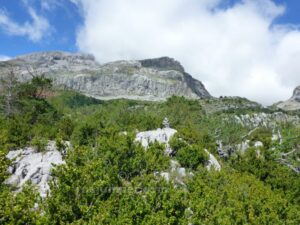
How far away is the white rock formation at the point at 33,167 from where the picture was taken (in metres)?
61.0

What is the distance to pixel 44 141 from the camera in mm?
71312

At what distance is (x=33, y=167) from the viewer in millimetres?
64062

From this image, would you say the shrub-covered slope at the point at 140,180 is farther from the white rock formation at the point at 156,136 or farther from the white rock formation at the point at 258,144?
the white rock formation at the point at 156,136

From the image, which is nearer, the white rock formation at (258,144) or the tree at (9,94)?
the tree at (9,94)

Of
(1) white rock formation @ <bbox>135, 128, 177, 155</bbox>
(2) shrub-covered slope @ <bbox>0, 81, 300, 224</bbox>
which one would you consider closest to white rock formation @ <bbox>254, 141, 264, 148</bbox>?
(2) shrub-covered slope @ <bbox>0, 81, 300, 224</bbox>

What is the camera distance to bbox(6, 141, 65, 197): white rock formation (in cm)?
6097

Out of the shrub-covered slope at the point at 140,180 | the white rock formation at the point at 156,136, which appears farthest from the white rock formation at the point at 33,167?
the white rock formation at the point at 156,136

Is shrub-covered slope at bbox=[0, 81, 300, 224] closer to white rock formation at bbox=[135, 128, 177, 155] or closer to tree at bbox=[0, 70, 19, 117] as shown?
tree at bbox=[0, 70, 19, 117]

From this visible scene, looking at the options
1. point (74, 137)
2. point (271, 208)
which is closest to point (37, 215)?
point (271, 208)

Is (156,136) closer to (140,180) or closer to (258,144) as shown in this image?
(140,180)

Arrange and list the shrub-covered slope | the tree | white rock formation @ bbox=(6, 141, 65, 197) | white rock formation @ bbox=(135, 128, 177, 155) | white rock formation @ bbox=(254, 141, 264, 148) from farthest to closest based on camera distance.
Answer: white rock formation @ bbox=(254, 141, 264, 148), the tree, white rock formation @ bbox=(135, 128, 177, 155), white rock formation @ bbox=(6, 141, 65, 197), the shrub-covered slope

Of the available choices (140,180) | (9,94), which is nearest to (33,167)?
(140,180)

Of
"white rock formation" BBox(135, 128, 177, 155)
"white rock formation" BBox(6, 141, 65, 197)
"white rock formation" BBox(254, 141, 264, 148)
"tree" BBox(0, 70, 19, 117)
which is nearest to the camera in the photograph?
"white rock formation" BBox(6, 141, 65, 197)

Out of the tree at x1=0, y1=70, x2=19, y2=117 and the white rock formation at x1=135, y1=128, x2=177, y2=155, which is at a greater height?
the tree at x1=0, y1=70, x2=19, y2=117
